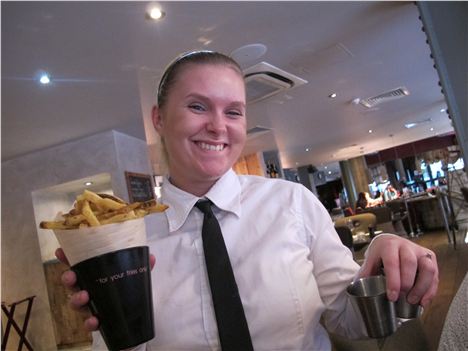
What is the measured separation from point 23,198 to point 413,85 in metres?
6.16

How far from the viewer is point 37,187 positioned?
5156 mm

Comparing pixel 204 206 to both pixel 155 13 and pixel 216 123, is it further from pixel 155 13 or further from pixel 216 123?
pixel 155 13

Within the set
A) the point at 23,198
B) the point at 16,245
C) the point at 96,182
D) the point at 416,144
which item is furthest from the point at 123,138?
the point at 416,144

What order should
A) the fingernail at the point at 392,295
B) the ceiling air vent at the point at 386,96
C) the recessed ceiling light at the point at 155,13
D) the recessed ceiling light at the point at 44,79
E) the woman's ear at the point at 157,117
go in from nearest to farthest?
the fingernail at the point at 392,295, the woman's ear at the point at 157,117, the recessed ceiling light at the point at 155,13, the recessed ceiling light at the point at 44,79, the ceiling air vent at the point at 386,96

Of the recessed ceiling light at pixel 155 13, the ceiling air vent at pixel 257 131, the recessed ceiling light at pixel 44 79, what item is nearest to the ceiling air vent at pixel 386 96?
the ceiling air vent at pixel 257 131

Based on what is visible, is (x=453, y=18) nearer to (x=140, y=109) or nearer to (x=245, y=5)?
(x=245, y=5)

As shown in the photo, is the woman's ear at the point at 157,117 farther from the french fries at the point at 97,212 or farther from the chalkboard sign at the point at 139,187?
the chalkboard sign at the point at 139,187

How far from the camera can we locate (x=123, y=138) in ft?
16.7

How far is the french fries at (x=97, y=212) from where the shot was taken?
0.66 meters

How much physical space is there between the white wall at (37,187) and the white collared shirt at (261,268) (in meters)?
4.00

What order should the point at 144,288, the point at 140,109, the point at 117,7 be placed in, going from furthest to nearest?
the point at 140,109, the point at 117,7, the point at 144,288

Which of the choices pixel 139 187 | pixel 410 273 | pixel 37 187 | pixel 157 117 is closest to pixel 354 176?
pixel 139 187

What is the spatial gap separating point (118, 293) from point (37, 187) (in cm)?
518

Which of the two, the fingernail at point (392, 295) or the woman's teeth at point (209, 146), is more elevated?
the woman's teeth at point (209, 146)
